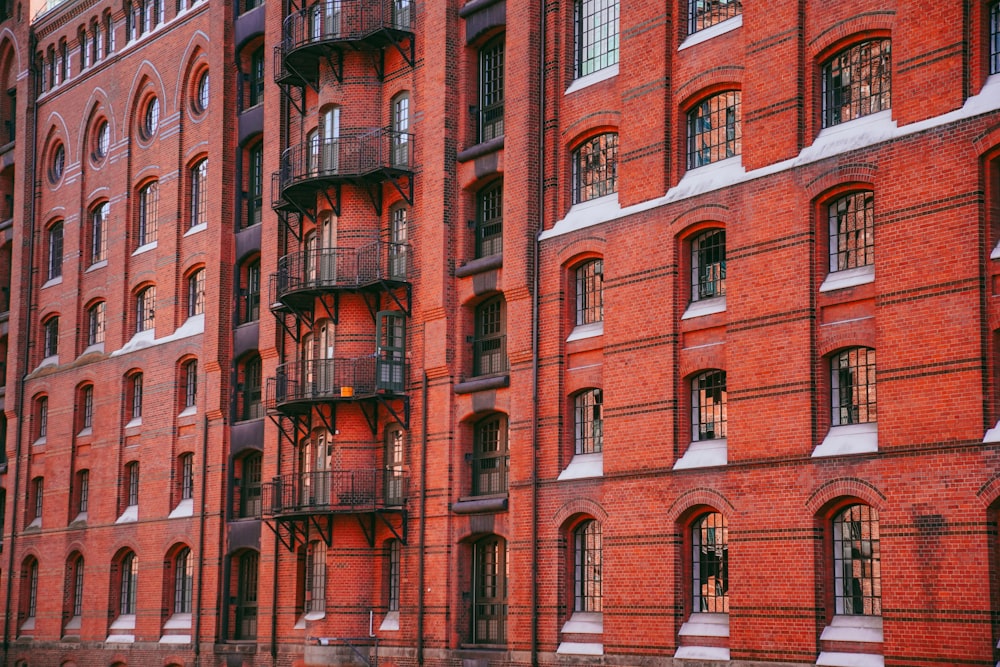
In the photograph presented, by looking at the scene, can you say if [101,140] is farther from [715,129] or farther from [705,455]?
[705,455]

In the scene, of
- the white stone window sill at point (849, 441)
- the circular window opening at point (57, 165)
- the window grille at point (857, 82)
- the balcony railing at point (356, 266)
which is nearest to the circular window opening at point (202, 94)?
the circular window opening at point (57, 165)

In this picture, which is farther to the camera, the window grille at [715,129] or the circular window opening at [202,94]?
the circular window opening at [202,94]

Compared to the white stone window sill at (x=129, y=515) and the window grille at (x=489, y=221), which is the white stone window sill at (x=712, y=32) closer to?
the window grille at (x=489, y=221)

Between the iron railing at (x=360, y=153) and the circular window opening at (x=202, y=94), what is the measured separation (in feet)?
28.4

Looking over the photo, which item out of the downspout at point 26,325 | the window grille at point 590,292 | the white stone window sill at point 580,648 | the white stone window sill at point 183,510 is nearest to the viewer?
the white stone window sill at point 580,648

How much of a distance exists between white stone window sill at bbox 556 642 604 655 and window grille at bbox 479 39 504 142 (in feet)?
36.7

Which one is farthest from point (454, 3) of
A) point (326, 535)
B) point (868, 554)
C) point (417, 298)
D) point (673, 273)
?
point (868, 554)

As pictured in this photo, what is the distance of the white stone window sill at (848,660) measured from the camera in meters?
25.2

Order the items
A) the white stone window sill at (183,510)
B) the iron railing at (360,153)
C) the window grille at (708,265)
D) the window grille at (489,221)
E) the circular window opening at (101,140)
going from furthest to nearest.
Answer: the circular window opening at (101,140) < the white stone window sill at (183,510) < the iron railing at (360,153) < the window grille at (489,221) < the window grille at (708,265)

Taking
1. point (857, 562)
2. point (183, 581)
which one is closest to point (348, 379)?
point (183, 581)

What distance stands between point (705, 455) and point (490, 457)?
6.74m

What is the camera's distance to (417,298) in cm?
3588

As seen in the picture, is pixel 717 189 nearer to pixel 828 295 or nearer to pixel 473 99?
pixel 828 295

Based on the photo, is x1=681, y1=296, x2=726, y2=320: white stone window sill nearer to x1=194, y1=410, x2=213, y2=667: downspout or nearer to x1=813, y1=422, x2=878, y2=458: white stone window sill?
x1=813, y1=422, x2=878, y2=458: white stone window sill
